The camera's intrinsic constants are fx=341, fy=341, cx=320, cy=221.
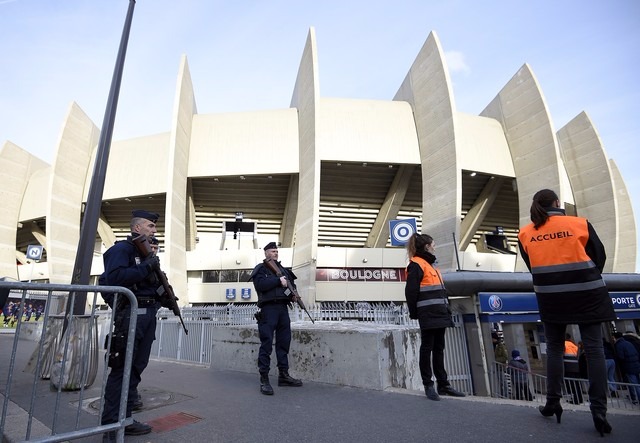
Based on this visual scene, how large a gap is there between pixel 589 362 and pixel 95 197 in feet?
20.8

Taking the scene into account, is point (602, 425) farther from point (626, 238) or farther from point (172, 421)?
point (626, 238)

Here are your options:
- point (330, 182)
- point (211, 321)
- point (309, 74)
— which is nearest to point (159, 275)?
point (211, 321)

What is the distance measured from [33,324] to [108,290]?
15576 millimetres

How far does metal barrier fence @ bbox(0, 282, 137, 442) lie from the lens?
6.53ft

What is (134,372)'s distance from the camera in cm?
286

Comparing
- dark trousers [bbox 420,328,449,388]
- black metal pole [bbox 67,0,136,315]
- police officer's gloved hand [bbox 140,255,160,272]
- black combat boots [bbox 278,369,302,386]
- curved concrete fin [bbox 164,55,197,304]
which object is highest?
curved concrete fin [bbox 164,55,197,304]

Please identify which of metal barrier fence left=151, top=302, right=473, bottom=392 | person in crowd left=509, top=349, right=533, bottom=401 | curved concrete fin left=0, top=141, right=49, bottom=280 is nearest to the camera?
person in crowd left=509, top=349, right=533, bottom=401

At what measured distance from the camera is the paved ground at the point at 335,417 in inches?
95.0

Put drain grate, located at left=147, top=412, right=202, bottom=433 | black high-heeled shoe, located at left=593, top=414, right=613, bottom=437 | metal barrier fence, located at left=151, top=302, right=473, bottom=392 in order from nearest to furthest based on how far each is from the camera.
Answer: black high-heeled shoe, located at left=593, top=414, right=613, bottom=437 → drain grate, located at left=147, top=412, right=202, bottom=433 → metal barrier fence, located at left=151, top=302, right=473, bottom=392

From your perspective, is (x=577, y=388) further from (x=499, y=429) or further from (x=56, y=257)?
(x=56, y=257)

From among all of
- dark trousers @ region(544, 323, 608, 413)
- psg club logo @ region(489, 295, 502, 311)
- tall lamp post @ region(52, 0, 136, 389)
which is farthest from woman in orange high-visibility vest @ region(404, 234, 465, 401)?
psg club logo @ region(489, 295, 502, 311)

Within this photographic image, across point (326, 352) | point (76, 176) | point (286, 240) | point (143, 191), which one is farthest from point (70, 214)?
point (326, 352)

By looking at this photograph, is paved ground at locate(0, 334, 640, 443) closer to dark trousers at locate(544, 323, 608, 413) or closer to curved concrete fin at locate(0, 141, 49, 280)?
dark trousers at locate(544, 323, 608, 413)

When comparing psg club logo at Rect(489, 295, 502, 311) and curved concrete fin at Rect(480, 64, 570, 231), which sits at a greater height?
curved concrete fin at Rect(480, 64, 570, 231)
